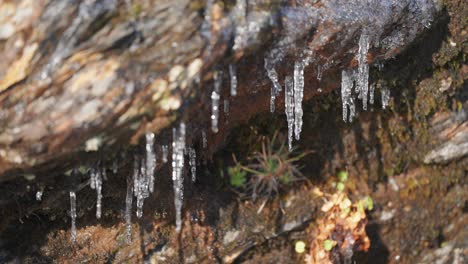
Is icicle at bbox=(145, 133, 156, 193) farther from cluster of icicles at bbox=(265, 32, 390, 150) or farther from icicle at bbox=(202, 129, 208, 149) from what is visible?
cluster of icicles at bbox=(265, 32, 390, 150)

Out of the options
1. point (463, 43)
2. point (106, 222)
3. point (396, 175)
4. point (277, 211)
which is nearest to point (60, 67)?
point (106, 222)

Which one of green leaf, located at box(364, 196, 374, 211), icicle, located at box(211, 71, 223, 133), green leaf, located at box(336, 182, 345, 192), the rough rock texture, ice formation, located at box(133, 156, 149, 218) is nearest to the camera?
the rough rock texture

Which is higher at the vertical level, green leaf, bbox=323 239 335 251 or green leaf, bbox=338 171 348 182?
green leaf, bbox=338 171 348 182

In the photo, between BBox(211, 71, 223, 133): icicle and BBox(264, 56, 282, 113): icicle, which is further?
BBox(264, 56, 282, 113): icicle

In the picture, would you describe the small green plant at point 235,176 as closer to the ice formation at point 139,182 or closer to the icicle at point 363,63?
the ice formation at point 139,182

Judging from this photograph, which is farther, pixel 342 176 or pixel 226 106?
pixel 342 176

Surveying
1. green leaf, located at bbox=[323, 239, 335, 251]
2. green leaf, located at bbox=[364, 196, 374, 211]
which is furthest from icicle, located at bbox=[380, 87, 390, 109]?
green leaf, located at bbox=[323, 239, 335, 251]

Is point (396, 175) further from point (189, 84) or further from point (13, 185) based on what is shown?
point (13, 185)

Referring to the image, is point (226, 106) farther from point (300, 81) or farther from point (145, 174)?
point (145, 174)

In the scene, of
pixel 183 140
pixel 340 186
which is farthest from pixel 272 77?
pixel 340 186
